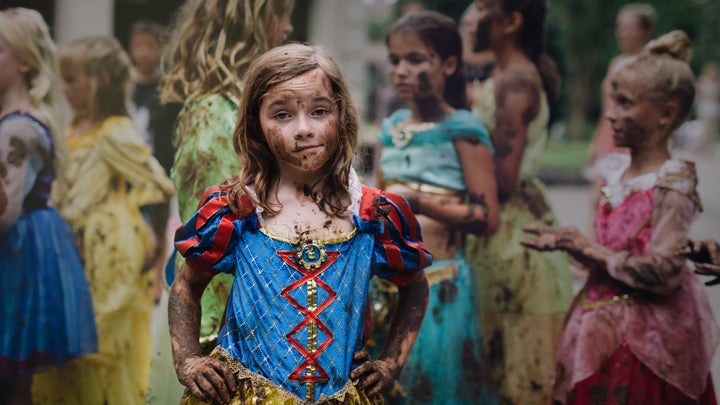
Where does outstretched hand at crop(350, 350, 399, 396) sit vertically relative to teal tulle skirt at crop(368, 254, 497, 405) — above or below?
above

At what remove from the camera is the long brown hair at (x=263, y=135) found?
255 cm

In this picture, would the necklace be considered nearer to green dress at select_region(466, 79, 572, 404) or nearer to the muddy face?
green dress at select_region(466, 79, 572, 404)

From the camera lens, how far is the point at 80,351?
3.98 m

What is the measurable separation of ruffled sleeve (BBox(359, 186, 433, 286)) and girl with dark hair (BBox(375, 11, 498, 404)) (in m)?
1.21

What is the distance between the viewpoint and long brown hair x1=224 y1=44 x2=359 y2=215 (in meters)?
2.55

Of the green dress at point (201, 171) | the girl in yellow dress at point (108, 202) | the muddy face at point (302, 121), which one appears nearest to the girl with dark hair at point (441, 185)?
the green dress at point (201, 171)

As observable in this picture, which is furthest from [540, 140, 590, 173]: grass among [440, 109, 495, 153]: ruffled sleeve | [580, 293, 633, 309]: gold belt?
[580, 293, 633, 309]: gold belt

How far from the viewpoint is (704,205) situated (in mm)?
4203

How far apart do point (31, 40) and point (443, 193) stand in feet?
6.45

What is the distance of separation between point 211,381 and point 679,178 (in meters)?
2.06

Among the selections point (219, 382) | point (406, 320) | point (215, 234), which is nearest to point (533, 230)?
point (406, 320)

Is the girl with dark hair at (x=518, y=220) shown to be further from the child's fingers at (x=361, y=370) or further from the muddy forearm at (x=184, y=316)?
the muddy forearm at (x=184, y=316)

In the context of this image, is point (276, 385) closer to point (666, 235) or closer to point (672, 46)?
point (666, 235)

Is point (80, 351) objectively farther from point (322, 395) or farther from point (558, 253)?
point (558, 253)
